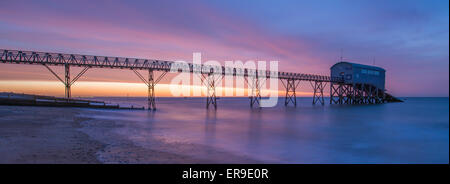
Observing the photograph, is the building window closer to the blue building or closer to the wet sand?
the blue building

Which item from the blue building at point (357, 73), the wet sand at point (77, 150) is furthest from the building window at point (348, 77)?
the wet sand at point (77, 150)

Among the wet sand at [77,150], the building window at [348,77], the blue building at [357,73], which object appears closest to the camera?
the wet sand at [77,150]

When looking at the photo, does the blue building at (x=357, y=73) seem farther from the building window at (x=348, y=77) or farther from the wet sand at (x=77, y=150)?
the wet sand at (x=77, y=150)

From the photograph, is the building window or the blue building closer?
the blue building

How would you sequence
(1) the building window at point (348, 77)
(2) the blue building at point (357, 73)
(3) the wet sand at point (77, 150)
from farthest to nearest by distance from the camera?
(1) the building window at point (348, 77) → (2) the blue building at point (357, 73) → (3) the wet sand at point (77, 150)

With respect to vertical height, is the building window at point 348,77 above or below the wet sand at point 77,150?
above

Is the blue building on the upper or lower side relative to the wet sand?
upper

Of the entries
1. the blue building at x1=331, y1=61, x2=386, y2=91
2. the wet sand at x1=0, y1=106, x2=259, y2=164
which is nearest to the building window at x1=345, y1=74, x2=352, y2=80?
the blue building at x1=331, y1=61, x2=386, y2=91

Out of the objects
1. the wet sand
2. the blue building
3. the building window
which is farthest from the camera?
the building window

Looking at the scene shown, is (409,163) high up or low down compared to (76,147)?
down
